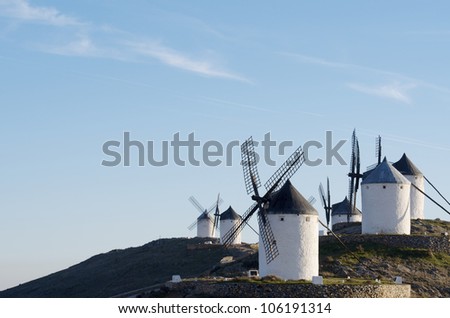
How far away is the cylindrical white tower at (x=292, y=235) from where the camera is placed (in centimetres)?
4300

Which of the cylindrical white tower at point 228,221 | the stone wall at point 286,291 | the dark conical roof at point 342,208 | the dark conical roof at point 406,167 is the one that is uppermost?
the dark conical roof at point 406,167

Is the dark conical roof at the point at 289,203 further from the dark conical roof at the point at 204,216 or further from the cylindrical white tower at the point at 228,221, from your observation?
the dark conical roof at the point at 204,216

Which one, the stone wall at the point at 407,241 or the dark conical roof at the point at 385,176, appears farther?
the dark conical roof at the point at 385,176

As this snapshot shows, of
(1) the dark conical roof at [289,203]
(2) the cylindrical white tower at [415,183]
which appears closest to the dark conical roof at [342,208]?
(2) the cylindrical white tower at [415,183]

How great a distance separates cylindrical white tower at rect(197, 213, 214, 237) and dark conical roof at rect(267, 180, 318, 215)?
3983 cm

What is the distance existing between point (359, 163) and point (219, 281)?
853 inches

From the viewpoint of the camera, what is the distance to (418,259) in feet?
168

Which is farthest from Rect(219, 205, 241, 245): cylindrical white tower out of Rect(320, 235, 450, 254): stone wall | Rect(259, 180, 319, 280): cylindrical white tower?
Rect(259, 180, 319, 280): cylindrical white tower

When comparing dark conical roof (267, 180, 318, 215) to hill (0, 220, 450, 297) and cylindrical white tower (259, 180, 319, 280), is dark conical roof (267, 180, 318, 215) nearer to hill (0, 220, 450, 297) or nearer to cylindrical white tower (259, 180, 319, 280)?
cylindrical white tower (259, 180, 319, 280)

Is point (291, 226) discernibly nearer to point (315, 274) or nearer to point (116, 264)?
point (315, 274)

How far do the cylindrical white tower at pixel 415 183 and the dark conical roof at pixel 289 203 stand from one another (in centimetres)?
1969

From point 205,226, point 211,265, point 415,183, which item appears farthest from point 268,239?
point 205,226

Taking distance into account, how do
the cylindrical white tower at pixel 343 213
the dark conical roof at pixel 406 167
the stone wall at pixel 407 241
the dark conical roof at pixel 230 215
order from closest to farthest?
the stone wall at pixel 407 241
the dark conical roof at pixel 406 167
the cylindrical white tower at pixel 343 213
the dark conical roof at pixel 230 215
